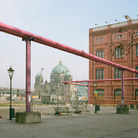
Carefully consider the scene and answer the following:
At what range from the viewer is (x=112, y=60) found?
2330 inches

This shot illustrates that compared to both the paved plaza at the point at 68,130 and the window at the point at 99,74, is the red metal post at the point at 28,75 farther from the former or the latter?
the window at the point at 99,74

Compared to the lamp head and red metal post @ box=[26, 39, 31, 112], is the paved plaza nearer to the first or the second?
red metal post @ box=[26, 39, 31, 112]

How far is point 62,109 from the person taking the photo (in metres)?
23.7

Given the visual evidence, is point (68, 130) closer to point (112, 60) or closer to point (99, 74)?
point (112, 60)

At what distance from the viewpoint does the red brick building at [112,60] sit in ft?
182

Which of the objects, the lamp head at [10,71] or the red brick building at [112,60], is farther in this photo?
the red brick building at [112,60]

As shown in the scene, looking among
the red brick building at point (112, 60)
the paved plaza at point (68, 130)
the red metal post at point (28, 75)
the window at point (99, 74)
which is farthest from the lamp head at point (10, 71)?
the window at point (99, 74)

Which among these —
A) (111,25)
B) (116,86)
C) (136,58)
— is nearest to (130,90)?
(116,86)

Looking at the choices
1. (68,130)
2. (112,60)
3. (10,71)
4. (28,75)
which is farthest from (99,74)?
(68,130)

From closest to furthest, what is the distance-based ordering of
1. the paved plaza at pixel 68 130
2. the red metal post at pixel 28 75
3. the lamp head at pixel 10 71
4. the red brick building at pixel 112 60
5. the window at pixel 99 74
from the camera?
the paved plaza at pixel 68 130, the red metal post at pixel 28 75, the lamp head at pixel 10 71, the red brick building at pixel 112 60, the window at pixel 99 74

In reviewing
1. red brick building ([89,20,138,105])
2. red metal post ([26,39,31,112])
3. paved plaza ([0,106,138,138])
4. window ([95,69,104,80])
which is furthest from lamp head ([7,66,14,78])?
window ([95,69,104,80])

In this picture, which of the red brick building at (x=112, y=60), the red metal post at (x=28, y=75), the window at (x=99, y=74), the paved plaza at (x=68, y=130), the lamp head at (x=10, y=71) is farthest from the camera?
the window at (x=99, y=74)

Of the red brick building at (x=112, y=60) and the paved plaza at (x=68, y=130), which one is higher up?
the red brick building at (x=112, y=60)

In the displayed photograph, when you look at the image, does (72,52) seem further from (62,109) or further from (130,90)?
(130,90)
